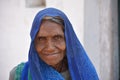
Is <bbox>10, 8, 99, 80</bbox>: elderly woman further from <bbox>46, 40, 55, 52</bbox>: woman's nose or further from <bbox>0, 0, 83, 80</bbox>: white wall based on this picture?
<bbox>0, 0, 83, 80</bbox>: white wall

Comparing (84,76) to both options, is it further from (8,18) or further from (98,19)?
(8,18)

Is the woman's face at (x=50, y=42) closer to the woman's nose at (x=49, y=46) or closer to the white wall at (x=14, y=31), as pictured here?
the woman's nose at (x=49, y=46)

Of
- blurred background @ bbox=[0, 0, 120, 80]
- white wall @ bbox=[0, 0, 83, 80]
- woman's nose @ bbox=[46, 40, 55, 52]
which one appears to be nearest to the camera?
woman's nose @ bbox=[46, 40, 55, 52]

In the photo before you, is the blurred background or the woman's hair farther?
the blurred background

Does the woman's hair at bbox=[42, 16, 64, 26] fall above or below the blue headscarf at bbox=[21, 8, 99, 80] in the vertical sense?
above

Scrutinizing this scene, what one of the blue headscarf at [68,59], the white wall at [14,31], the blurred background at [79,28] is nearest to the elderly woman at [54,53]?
the blue headscarf at [68,59]

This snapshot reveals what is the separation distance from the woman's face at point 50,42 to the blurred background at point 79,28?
196 cm

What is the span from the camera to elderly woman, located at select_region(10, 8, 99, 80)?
1.38 metres

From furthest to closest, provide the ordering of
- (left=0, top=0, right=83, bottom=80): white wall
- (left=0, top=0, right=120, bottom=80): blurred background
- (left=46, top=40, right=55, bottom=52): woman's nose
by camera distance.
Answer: (left=0, top=0, right=83, bottom=80): white wall → (left=0, top=0, right=120, bottom=80): blurred background → (left=46, top=40, right=55, bottom=52): woman's nose

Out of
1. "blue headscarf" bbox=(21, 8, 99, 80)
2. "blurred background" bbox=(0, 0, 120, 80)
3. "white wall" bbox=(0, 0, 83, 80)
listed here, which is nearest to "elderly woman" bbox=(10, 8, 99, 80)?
"blue headscarf" bbox=(21, 8, 99, 80)

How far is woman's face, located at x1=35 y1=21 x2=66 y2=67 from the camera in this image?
1.37 m

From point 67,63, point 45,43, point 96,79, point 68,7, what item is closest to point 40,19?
point 45,43

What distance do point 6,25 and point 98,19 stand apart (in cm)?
115

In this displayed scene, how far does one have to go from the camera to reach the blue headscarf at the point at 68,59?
140 centimetres
